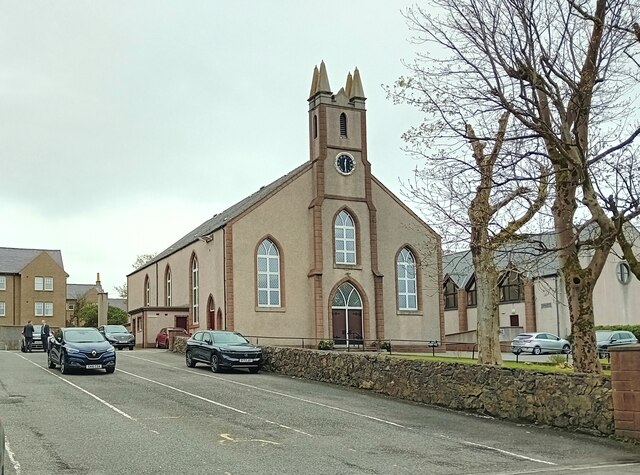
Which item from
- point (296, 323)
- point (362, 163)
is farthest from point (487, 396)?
point (362, 163)

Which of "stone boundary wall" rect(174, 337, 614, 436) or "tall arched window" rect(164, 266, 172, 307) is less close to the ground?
"tall arched window" rect(164, 266, 172, 307)

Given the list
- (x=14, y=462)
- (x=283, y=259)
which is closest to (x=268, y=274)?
(x=283, y=259)

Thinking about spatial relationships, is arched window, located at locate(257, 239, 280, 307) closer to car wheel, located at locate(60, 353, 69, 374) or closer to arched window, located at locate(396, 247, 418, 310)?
arched window, located at locate(396, 247, 418, 310)

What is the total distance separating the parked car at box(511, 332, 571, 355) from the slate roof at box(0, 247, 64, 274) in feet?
178

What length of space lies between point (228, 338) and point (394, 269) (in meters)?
18.2

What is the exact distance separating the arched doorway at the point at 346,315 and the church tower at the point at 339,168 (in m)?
0.56

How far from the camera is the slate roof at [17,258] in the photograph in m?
78.6

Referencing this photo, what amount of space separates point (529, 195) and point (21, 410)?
41.2ft

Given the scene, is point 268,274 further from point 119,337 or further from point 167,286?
point 167,286

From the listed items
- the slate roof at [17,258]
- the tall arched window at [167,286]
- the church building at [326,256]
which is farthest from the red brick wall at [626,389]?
the slate roof at [17,258]

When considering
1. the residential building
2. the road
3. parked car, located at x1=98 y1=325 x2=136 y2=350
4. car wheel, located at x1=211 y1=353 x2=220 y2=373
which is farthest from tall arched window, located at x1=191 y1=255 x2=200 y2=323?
the residential building

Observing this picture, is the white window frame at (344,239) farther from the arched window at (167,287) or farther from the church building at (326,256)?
the arched window at (167,287)

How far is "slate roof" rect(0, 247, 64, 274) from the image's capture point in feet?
258

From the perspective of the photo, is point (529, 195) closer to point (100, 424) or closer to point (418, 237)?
point (100, 424)
